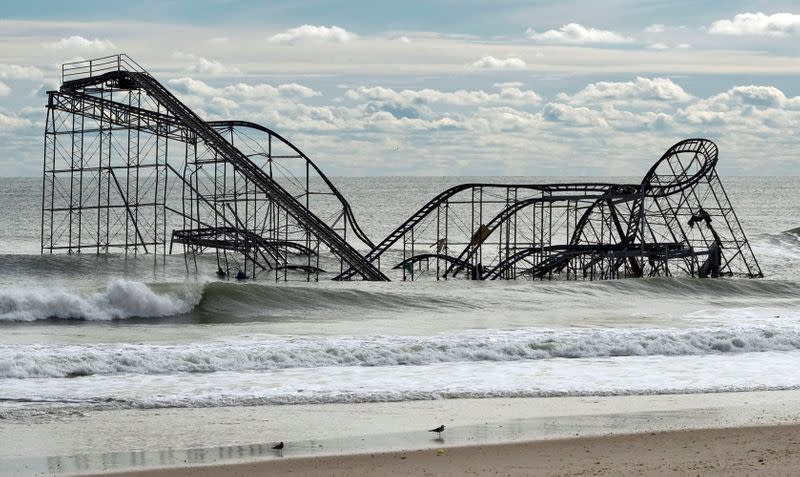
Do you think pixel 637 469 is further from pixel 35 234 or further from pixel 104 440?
pixel 35 234

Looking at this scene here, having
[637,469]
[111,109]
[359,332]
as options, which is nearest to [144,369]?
[359,332]

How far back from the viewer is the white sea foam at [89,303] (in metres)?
26.6

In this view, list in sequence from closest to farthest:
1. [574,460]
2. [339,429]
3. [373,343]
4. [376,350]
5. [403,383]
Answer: [574,460], [339,429], [403,383], [376,350], [373,343]

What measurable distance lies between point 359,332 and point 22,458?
12849mm

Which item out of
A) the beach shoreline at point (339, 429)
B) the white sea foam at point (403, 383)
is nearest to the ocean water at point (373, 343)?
the white sea foam at point (403, 383)

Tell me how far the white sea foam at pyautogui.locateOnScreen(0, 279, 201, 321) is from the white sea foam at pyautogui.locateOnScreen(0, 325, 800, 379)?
7107 millimetres

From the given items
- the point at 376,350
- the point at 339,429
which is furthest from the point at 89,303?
the point at 339,429

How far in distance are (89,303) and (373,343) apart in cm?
990

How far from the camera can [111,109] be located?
45.1 m

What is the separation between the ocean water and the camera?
53.9 feet

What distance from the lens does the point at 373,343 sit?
810 inches

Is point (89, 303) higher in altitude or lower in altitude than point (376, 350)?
lower

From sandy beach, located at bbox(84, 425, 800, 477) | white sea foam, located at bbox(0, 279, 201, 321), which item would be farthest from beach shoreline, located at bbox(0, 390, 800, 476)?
white sea foam, located at bbox(0, 279, 201, 321)

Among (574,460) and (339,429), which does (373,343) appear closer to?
(339,429)
